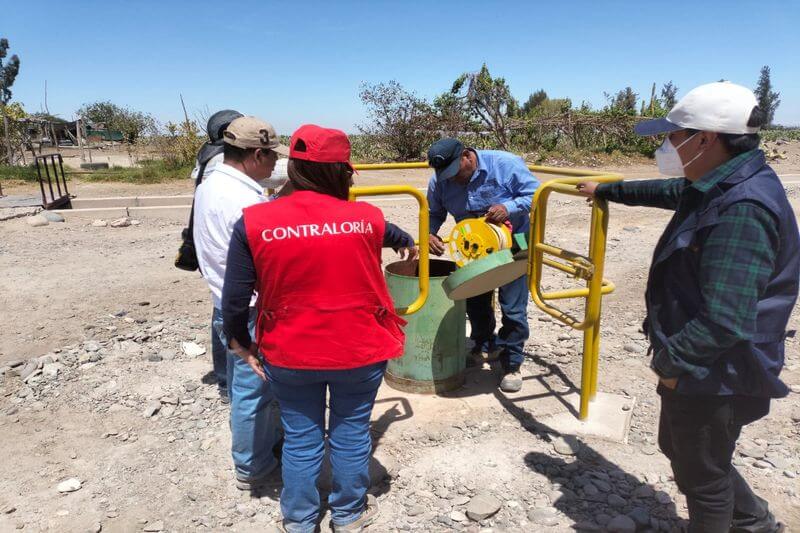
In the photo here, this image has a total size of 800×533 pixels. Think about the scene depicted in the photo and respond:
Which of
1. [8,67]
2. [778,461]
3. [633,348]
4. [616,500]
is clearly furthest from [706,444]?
[8,67]

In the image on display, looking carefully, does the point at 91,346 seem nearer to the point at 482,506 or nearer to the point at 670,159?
the point at 482,506

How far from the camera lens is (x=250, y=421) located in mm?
2479

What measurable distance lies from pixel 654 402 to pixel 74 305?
4.63 metres

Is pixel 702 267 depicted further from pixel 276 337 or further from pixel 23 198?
pixel 23 198

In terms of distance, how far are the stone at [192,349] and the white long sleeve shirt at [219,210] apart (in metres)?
1.77

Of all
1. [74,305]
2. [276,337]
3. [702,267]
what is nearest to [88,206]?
[74,305]

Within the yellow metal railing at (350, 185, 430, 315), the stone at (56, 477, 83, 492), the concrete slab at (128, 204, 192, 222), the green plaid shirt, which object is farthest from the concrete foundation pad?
the concrete slab at (128, 204, 192, 222)

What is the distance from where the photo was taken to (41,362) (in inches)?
148

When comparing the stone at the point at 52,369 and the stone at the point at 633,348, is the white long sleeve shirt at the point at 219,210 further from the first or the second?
the stone at the point at 633,348

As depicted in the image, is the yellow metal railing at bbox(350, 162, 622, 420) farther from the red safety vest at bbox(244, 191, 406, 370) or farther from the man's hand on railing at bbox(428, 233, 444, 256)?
A: the red safety vest at bbox(244, 191, 406, 370)

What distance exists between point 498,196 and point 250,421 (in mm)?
1798

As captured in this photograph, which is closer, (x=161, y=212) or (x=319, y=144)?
(x=319, y=144)

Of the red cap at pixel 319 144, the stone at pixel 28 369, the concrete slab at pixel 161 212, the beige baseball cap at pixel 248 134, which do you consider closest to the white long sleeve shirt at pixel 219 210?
the beige baseball cap at pixel 248 134

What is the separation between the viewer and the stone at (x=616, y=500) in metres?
2.40
